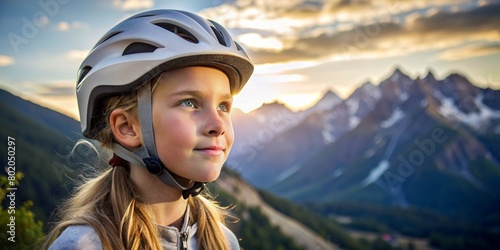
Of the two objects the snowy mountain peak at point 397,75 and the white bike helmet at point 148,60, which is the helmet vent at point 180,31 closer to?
the white bike helmet at point 148,60

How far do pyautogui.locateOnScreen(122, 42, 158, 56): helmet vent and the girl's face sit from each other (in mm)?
178

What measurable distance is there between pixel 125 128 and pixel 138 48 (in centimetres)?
36

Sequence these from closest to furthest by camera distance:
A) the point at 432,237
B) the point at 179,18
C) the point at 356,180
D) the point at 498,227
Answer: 1. the point at 179,18
2. the point at 432,237
3. the point at 498,227
4. the point at 356,180

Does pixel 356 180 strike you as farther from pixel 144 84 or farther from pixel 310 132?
pixel 144 84

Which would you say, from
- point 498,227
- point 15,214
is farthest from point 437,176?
point 15,214

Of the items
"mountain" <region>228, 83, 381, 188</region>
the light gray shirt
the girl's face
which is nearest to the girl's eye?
the girl's face

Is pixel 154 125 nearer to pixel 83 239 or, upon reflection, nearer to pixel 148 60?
pixel 148 60

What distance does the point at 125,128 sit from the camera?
2.38 m

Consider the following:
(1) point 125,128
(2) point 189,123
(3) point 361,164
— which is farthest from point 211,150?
(3) point 361,164

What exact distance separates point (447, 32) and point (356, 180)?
33.6m

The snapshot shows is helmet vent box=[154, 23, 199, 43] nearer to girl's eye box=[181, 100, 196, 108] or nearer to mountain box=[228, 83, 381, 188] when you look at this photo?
girl's eye box=[181, 100, 196, 108]

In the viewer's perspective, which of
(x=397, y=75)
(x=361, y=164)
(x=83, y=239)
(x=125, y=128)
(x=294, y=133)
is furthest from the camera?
(x=397, y=75)

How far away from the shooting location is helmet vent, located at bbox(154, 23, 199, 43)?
2.40 metres

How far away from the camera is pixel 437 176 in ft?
263
